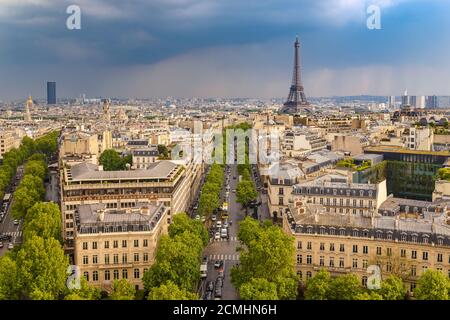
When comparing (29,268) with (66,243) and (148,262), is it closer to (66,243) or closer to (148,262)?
(148,262)

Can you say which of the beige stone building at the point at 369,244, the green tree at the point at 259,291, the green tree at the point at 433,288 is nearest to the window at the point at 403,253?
the beige stone building at the point at 369,244

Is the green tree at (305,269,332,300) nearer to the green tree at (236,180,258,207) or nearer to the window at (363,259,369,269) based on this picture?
the window at (363,259,369,269)

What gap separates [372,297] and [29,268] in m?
20.9

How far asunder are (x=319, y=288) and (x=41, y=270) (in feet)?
56.9

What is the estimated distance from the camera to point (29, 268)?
33531 millimetres

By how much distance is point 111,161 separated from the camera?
78.8m

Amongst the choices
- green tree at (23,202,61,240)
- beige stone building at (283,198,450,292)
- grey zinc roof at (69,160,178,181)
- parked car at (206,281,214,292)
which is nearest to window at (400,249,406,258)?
beige stone building at (283,198,450,292)

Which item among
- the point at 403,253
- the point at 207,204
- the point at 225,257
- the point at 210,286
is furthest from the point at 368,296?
the point at 207,204

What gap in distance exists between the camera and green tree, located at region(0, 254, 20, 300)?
32.9 meters

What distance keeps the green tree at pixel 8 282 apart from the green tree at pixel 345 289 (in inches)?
766

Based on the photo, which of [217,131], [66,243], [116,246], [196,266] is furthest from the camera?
[217,131]
